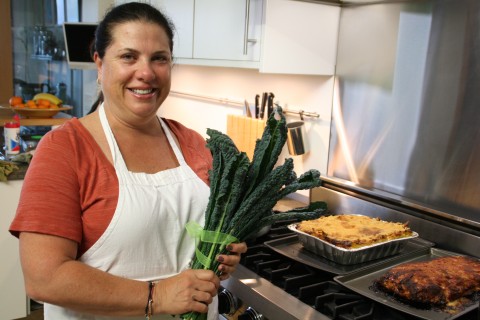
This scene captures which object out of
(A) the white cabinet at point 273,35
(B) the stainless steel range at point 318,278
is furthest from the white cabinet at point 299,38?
(B) the stainless steel range at point 318,278

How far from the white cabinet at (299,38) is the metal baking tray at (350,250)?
26.8 inches

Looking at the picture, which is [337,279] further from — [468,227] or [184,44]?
[184,44]

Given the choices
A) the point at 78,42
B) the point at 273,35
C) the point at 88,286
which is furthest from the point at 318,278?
the point at 78,42

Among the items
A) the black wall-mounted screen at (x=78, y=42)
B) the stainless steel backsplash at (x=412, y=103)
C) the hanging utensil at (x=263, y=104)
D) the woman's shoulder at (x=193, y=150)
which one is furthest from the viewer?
the black wall-mounted screen at (x=78, y=42)

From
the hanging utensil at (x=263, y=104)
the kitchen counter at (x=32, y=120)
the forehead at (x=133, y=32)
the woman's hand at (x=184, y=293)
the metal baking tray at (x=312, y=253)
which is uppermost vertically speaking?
the forehead at (x=133, y=32)

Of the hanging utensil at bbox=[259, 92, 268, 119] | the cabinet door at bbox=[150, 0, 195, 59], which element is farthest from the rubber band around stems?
the cabinet door at bbox=[150, 0, 195, 59]

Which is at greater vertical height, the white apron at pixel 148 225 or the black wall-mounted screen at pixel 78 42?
the black wall-mounted screen at pixel 78 42

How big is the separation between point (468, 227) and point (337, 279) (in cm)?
49

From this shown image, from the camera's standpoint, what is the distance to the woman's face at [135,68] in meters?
0.96

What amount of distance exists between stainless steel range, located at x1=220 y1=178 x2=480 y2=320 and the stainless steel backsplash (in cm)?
8

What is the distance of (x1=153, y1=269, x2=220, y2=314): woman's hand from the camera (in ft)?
2.88

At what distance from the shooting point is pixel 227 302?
4.22 feet

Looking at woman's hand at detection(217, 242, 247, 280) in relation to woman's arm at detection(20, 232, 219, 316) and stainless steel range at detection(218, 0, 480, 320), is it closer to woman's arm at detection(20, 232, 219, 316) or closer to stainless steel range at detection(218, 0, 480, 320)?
woman's arm at detection(20, 232, 219, 316)

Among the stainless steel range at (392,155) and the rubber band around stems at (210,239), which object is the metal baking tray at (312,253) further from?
the rubber band around stems at (210,239)
